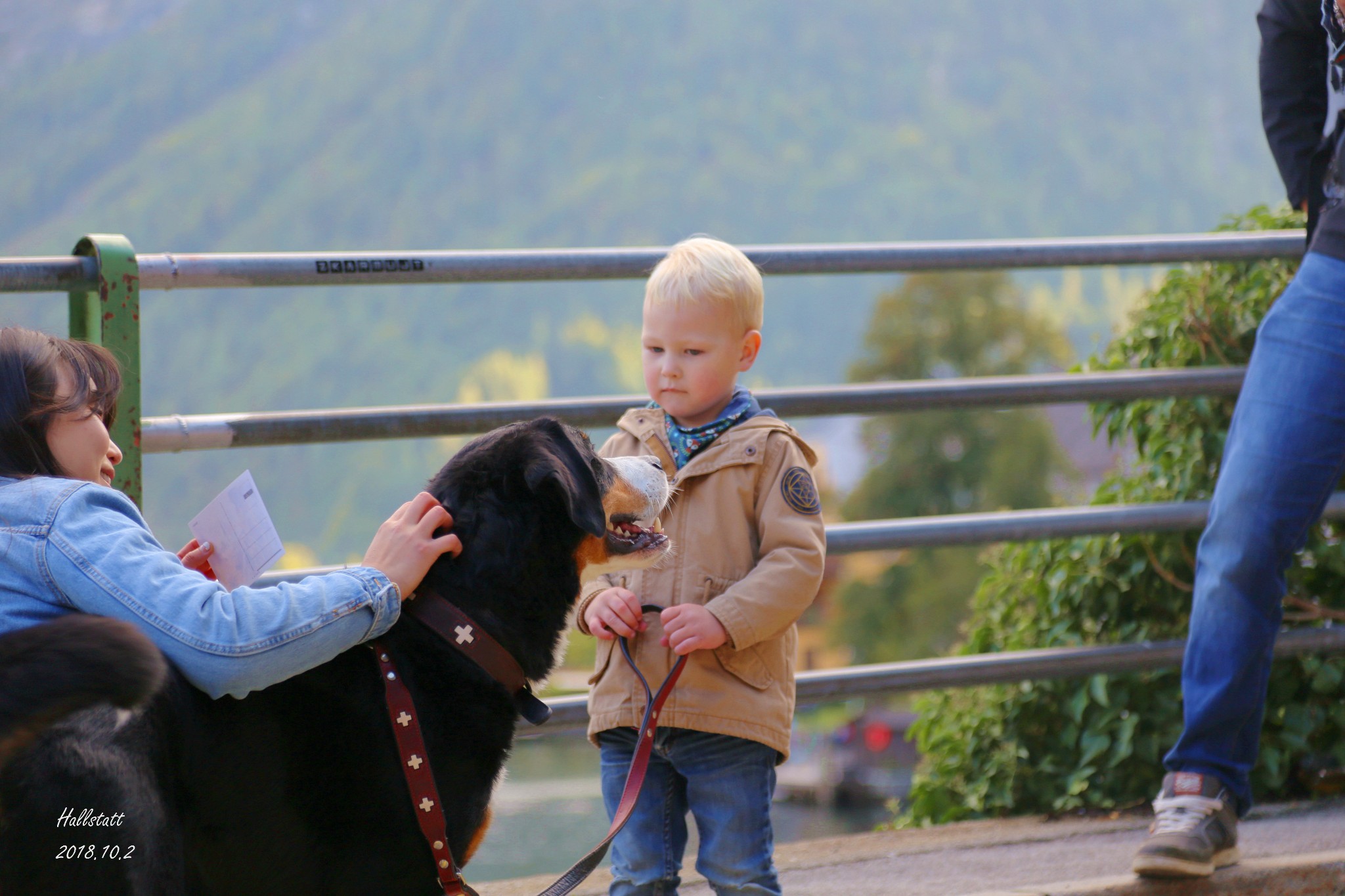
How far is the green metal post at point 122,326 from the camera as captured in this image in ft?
9.02

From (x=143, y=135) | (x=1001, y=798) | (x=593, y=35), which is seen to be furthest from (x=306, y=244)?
(x=1001, y=798)

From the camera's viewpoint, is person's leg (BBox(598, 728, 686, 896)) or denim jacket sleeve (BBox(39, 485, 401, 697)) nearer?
denim jacket sleeve (BBox(39, 485, 401, 697))

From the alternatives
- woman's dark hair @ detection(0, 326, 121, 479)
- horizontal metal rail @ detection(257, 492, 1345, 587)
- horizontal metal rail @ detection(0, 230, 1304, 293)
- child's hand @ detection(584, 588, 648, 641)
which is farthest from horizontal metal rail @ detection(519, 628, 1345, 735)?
woman's dark hair @ detection(0, 326, 121, 479)

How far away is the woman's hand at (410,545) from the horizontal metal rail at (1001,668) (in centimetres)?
106

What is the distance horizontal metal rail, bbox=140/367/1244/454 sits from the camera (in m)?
2.98

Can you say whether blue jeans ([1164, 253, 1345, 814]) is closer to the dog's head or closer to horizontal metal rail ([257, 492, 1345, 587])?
horizontal metal rail ([257, 492, 1345, 587])

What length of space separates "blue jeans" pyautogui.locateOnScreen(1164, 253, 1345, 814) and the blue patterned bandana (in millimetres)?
1234

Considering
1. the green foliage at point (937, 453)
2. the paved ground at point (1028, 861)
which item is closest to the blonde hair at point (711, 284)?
the paved ground at point (1028, 861)

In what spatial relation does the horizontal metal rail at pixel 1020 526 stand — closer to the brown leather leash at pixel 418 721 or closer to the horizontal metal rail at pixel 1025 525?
the horizontal metal rail at pixel 1025 525

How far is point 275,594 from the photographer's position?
6.29ft

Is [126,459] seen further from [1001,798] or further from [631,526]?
[1001,798]

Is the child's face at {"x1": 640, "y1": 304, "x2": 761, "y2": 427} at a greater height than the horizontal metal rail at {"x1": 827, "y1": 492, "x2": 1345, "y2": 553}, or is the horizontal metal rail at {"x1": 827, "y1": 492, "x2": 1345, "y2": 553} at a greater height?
the child's face at {"x1": 640, "y1": 304, "x2": 761, "y2": 427}

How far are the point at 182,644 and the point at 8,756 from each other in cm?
27

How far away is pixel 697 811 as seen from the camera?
2.60 metres
